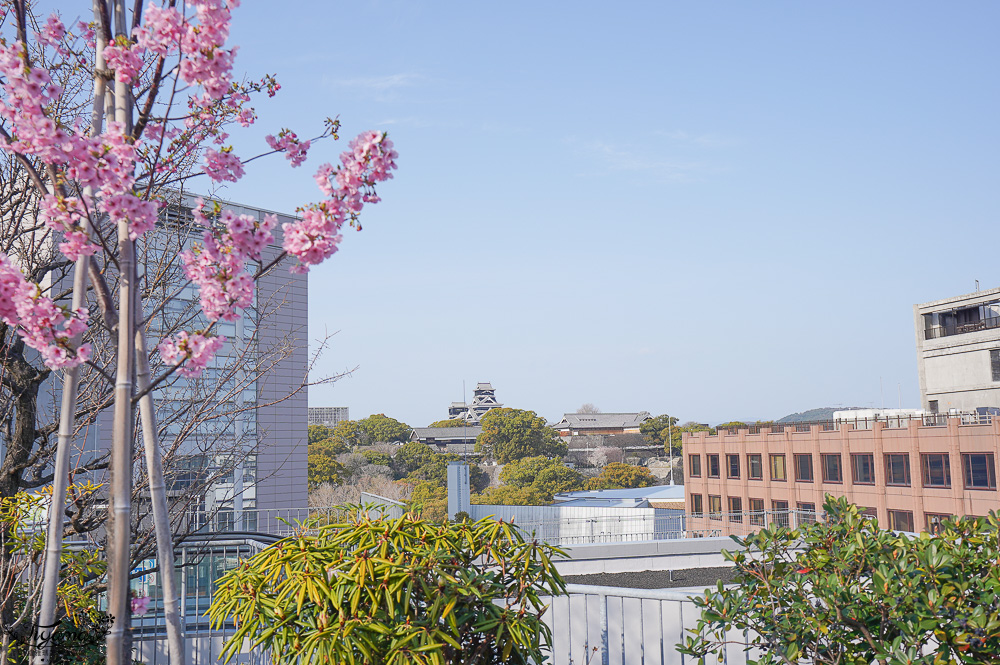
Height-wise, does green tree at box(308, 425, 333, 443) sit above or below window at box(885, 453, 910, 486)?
above

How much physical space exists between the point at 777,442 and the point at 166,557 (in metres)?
35.3

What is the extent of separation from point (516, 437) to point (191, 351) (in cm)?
5407

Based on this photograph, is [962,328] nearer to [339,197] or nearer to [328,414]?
[339,197]

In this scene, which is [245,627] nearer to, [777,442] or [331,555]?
[331,555]

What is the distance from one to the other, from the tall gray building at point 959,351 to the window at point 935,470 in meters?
9.85

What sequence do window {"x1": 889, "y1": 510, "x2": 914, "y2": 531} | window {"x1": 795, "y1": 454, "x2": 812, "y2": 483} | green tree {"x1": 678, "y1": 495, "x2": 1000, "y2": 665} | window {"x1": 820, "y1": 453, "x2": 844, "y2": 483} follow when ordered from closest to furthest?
green tree {"x1": 678, "y1": 495, "x2": 1000, "y2": 665}
window {"x1": 889, "y1": 510, "x2": 914, "y2": 531}
window {"x1": 820, "y1": 453, "x2": 844, "y2": 483}
window {"x1": 795, "y1": 454, "x2": 812, "y2": 483}

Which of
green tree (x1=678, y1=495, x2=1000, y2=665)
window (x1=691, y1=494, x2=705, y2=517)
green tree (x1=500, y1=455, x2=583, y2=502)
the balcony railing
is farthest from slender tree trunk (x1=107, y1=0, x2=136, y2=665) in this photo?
green tree (x1=500, y1=455, x2=583, y2=502)

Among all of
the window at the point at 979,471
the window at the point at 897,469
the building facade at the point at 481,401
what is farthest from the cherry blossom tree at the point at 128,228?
the building facade at the point at 481,401

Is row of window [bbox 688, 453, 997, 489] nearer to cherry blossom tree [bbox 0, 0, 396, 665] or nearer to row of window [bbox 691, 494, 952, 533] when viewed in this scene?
row of window [bbox 691, 494, 952, 533]

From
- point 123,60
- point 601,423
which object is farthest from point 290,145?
point 601,423

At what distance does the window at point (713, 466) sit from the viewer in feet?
125

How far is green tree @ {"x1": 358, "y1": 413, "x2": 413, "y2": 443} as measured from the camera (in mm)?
62250

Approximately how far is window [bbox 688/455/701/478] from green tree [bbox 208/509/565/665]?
3743 cm

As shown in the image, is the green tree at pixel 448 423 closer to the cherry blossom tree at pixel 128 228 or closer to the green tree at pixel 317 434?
the green tree at pixel 317 434
